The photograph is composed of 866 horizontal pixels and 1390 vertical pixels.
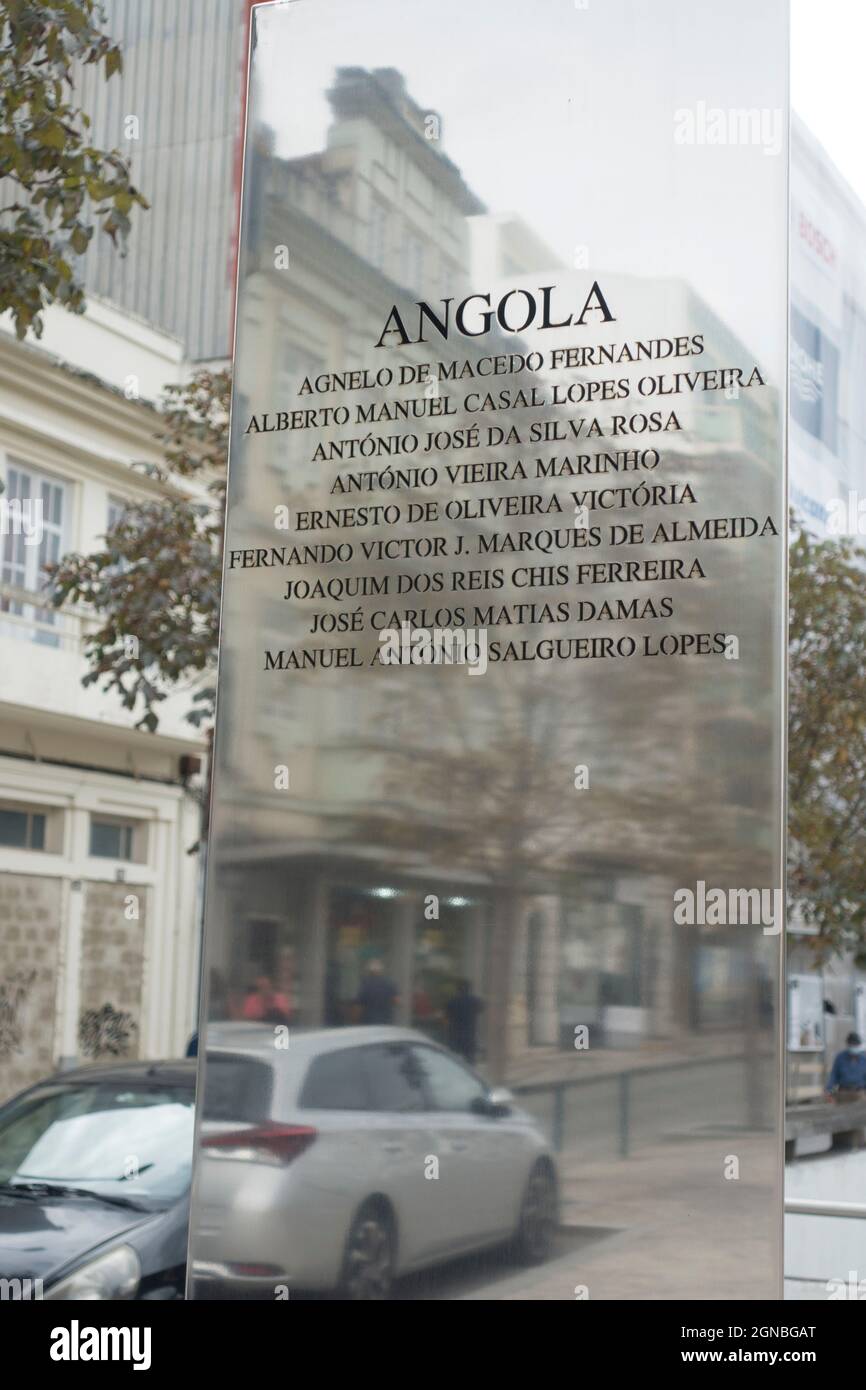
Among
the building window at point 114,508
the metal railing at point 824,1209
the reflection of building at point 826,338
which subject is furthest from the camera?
the building window at point 114,508

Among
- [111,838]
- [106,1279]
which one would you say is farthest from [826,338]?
[111,838]

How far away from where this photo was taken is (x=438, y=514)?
14.2ft

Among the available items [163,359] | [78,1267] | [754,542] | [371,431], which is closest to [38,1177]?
[78,1267]

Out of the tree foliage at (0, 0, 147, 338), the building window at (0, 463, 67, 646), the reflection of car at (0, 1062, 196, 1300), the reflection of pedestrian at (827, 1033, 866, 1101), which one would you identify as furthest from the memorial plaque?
the building window at (0, 463, 67, 646)

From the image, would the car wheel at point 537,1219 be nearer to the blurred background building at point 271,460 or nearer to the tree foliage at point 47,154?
the blurred background building at point 271,460

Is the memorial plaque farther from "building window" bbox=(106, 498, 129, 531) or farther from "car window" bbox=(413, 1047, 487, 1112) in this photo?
"building window" bbox=(106, 498, 129, 531)

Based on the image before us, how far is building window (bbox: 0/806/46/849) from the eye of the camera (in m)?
19.1

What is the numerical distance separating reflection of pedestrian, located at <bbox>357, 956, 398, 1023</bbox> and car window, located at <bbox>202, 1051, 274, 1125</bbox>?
1.01 ft

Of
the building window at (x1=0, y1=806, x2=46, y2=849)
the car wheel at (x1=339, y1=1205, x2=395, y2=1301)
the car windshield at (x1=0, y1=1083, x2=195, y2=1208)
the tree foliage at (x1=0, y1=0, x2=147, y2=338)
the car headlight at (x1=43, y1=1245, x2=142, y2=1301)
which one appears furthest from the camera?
the building window at (x1=0, y1=806, x2=46, y2=849)

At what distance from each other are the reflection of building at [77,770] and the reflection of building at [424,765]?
13.6m

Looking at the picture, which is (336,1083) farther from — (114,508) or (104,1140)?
(114,508)

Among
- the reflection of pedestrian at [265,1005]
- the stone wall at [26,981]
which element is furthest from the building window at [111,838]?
the reflection of pedestrian at [265,1005]

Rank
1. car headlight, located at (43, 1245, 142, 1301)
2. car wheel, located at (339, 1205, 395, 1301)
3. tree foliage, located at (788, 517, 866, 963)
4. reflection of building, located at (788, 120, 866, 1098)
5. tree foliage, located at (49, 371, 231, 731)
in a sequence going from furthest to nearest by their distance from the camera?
tree foliage, located at (788, 517, 866, 963), tree foliage, located at (49, 371, 231, 731), car headlight, located at (43, 1245, 142, 1301), reflection of building, located at (788, 120, 866, 1098), car wheel, located at (339, 1205, 395, 1301)

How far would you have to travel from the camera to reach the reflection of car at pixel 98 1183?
638cm
